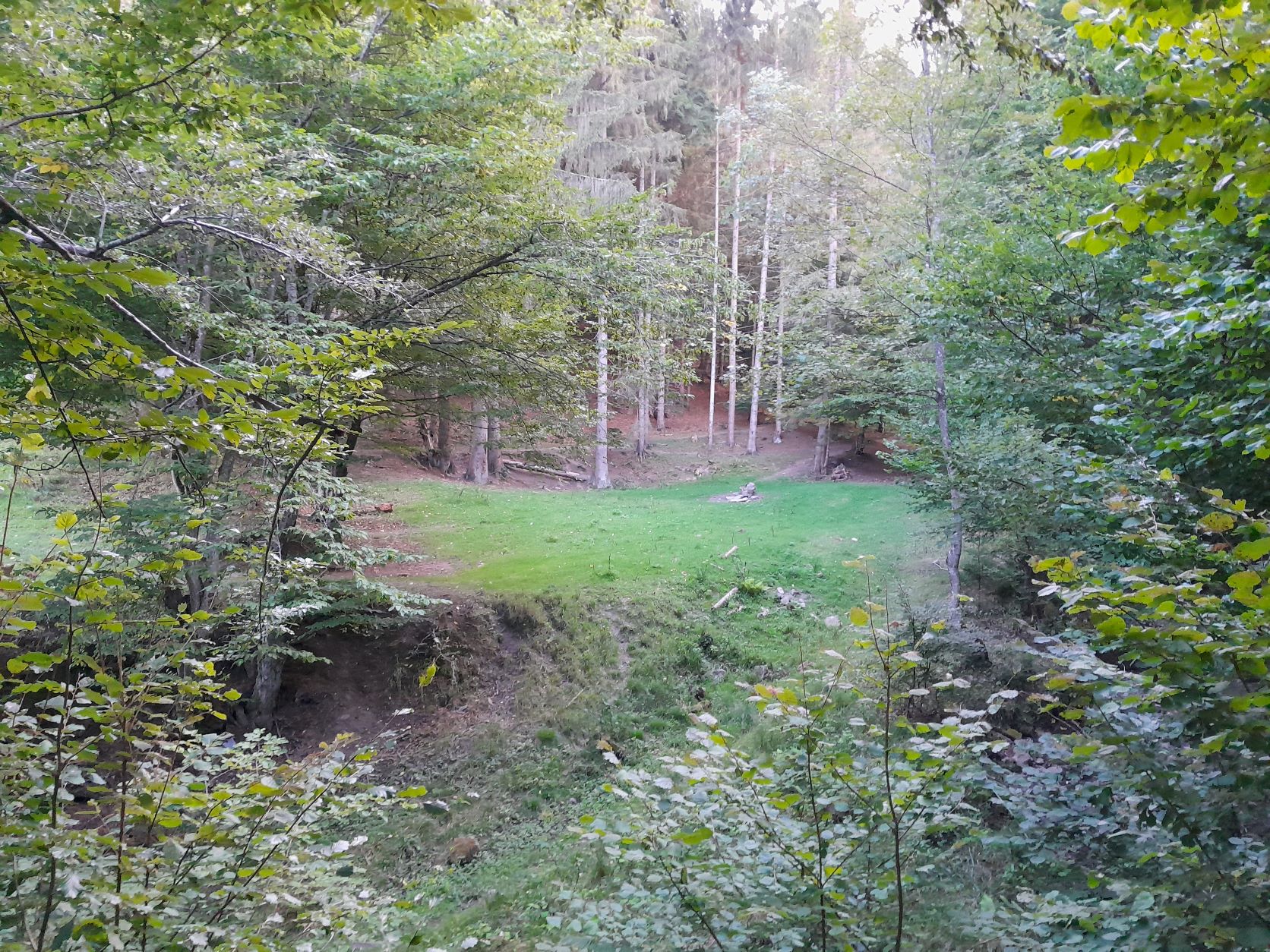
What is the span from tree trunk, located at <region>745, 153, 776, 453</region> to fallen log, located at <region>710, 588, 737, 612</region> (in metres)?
3.73

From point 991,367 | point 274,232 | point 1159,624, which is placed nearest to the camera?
point 1159,624

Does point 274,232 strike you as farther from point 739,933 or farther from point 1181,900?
point 1181,900

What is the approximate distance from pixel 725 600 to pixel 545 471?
1160 cm

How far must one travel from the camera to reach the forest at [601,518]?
1989 millimetres

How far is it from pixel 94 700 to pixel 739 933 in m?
2.25

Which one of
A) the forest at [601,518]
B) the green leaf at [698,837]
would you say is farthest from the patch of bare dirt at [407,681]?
the green leaf at [698,837]

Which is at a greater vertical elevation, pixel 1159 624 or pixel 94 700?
pixel 1159 624

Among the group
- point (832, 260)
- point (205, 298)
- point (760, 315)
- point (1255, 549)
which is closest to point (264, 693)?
point (205, 298)

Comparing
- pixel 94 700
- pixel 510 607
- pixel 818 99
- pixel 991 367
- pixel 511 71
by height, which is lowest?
pixel 510 607

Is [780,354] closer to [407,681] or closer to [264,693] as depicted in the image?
[407,681]

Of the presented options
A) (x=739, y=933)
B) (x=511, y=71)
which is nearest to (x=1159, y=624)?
(x=739, y=933)

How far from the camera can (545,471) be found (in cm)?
2053

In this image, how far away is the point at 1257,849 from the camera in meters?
2.04

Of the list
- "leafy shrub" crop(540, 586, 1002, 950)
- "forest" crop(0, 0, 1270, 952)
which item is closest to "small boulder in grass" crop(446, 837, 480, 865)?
"forest" crop(0, 0, 1270, 952)
